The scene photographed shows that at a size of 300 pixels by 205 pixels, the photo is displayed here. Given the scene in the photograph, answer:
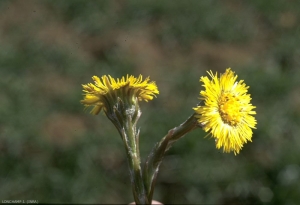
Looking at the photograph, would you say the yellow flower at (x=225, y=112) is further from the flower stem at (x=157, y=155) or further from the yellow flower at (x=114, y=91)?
the yellow flower at (x=114, y=91)

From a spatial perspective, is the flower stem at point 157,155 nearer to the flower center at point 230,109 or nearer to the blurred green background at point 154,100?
the flower center at point 230,109

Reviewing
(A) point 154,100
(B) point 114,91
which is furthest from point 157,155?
(A) point 154,100

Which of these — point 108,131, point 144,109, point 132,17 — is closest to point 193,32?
point 132,17

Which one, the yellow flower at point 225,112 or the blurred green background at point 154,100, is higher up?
the blurred green background at point 154,100

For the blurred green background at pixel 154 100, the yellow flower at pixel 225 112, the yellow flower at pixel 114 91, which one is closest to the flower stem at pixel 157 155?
the yellow flower at pixel 225 112

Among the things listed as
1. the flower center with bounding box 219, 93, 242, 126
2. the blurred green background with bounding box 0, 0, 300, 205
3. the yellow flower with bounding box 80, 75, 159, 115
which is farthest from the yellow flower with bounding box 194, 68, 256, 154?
the blurred green background with bounding box 0, 0, 300, 205

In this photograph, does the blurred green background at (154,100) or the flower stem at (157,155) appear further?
the blurred green background at (154,100)

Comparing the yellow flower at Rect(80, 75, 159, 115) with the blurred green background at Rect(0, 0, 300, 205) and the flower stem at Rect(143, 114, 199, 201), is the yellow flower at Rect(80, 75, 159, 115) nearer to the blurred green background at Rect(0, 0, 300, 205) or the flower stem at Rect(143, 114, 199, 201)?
the flower stem at Rect(143, 114, 199, 201)

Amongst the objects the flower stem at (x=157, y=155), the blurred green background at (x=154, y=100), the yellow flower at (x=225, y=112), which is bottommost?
the flower stem at (x=157, y=155)
